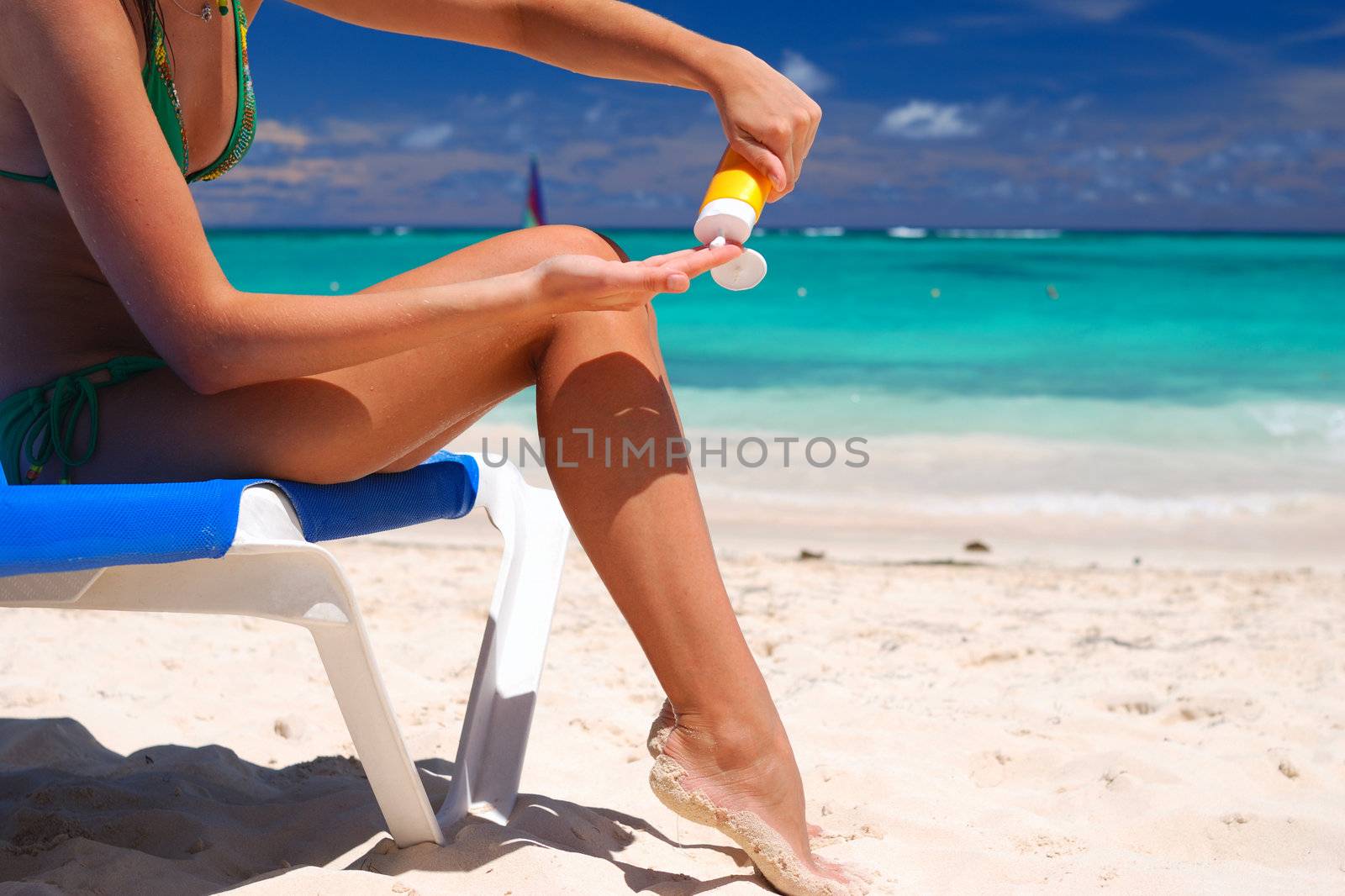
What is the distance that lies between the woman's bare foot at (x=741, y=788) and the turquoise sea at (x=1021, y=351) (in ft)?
18.7

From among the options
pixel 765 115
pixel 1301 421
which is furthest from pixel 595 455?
pixel 1301 421

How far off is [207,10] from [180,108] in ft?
0.36

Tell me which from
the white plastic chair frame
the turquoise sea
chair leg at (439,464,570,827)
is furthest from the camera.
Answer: the turquoise sea

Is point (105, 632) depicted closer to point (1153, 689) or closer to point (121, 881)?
point (121, 881)

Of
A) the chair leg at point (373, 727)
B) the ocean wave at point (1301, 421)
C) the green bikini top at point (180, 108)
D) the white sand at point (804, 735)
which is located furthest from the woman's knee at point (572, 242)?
the ocean wave at point (1301, 421)

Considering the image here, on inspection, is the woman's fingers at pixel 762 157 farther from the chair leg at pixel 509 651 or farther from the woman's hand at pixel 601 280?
the chair leg at pixel 509 651

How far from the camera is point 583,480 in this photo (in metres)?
1.19

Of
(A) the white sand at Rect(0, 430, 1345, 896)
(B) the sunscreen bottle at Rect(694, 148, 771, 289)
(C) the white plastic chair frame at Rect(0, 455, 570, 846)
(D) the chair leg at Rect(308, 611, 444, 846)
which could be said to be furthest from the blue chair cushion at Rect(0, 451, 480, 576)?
(B) the sunscreen bottle at Rect(694, 148, 771, 289)

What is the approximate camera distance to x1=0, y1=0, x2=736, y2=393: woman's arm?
0.99 meters

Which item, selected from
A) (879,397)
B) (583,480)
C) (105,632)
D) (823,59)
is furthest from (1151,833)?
(823,59)

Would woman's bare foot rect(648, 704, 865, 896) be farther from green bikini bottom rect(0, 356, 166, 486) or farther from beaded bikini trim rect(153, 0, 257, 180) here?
beaded bikini trim rect(153, 0, 257, 180)

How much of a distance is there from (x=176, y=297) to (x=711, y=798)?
2.40 ft

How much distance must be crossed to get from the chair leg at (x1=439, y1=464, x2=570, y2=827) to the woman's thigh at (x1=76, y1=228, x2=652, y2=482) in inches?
15.6

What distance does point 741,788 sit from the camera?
1.20 m
